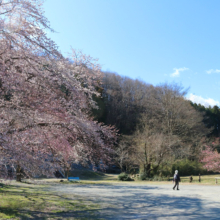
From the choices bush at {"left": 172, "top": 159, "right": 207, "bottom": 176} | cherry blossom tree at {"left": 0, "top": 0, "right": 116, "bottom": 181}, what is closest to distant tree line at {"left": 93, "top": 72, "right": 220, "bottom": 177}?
bush at {"left": 172, "top": 159, "right": 207, "bottom": 176}

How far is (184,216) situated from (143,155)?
18586 mm

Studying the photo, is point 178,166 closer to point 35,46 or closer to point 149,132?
point 149,132

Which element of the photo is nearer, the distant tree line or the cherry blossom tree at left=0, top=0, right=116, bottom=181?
the cherry blossom tree at left=0, top=0, right=116, bottom=181

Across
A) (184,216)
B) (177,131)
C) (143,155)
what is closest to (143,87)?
(177,131)

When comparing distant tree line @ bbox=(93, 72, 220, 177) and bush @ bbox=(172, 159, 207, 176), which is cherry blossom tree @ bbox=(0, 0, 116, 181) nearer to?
distant tree line @ bbox=(93, 72, 220, 177)

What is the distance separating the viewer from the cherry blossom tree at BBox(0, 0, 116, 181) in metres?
5.82

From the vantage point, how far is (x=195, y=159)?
A: 98.4 feet

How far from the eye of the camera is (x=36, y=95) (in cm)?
614

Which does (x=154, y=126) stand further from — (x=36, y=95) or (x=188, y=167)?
(x=36, y=95)

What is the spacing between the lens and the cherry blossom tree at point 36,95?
229 inches

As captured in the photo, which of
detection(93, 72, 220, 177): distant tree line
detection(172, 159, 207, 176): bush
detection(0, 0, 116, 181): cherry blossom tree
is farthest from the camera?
detection(172, 159, 207, 176): bush

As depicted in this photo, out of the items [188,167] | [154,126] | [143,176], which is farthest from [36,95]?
[154,126]

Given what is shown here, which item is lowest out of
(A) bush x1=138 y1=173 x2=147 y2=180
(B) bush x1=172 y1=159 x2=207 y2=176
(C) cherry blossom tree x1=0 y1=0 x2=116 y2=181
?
(A) bush x1=138 y1=173 x2=147 y2=180

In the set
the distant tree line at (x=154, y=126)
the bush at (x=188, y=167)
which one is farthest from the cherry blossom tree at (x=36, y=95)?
the bush at (x=188, y=167)
